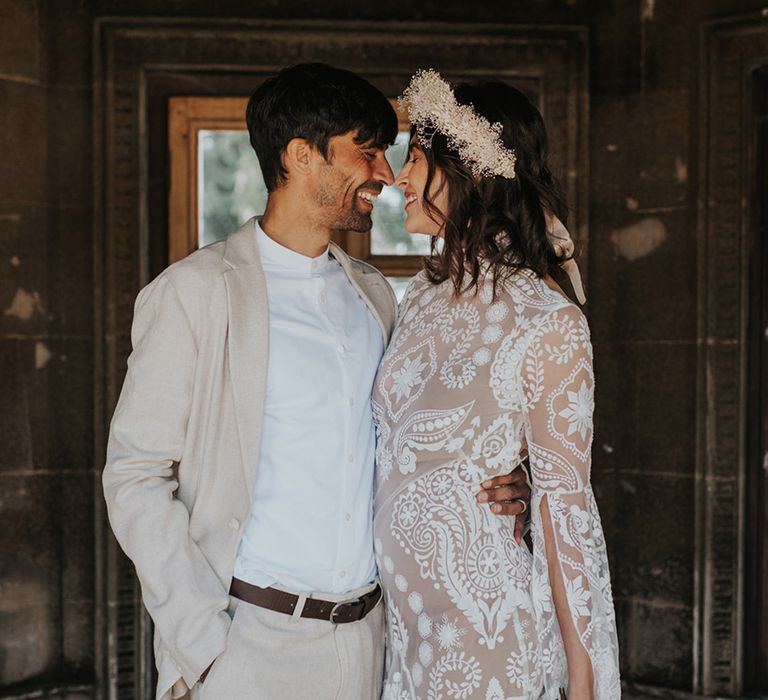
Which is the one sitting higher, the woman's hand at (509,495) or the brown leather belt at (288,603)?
the woman's hand at (509,495)

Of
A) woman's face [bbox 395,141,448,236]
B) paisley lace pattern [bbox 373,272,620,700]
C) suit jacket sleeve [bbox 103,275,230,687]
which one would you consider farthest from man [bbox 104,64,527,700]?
woman's face [bbox 395,141,448,236]

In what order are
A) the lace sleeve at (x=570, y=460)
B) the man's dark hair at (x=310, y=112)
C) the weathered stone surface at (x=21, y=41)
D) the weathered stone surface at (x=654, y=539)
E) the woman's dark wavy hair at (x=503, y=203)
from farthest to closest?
the weathered stone surface at (x=654, y=539) < the weathered stone surface at (x=21, y=41) < the man's dark hair at (x=310, y=112) < the woman's dark wavy hair at (x=503, y=203) < the lace sleeve at (x=570, y=460)

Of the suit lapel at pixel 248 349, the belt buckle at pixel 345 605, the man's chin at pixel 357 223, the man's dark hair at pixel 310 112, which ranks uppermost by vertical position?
the man's dark hair at pixel 310 112

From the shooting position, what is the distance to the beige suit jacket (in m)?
2.43

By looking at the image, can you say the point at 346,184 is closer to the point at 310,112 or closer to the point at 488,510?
the point at 310,112

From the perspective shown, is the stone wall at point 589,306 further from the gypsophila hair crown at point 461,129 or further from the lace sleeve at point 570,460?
the lace sleeve at point 570,460

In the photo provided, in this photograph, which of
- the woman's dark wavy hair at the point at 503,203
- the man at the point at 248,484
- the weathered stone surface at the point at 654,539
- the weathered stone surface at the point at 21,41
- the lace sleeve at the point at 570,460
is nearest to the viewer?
the lace sleeve at the point at 570,460

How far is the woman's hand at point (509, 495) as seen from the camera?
2490mm

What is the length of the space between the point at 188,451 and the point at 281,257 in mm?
573

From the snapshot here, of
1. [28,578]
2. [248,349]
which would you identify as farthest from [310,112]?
[28,578]

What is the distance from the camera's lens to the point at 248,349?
253 centimetres

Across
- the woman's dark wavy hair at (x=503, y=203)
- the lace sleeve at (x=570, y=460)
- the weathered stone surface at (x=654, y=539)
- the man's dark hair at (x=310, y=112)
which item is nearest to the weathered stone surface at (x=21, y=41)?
the man's dark hair at (x=310, y=112)

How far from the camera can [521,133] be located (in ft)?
8.48

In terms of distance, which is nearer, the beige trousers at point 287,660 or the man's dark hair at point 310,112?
the beige trousers at point 287,660
